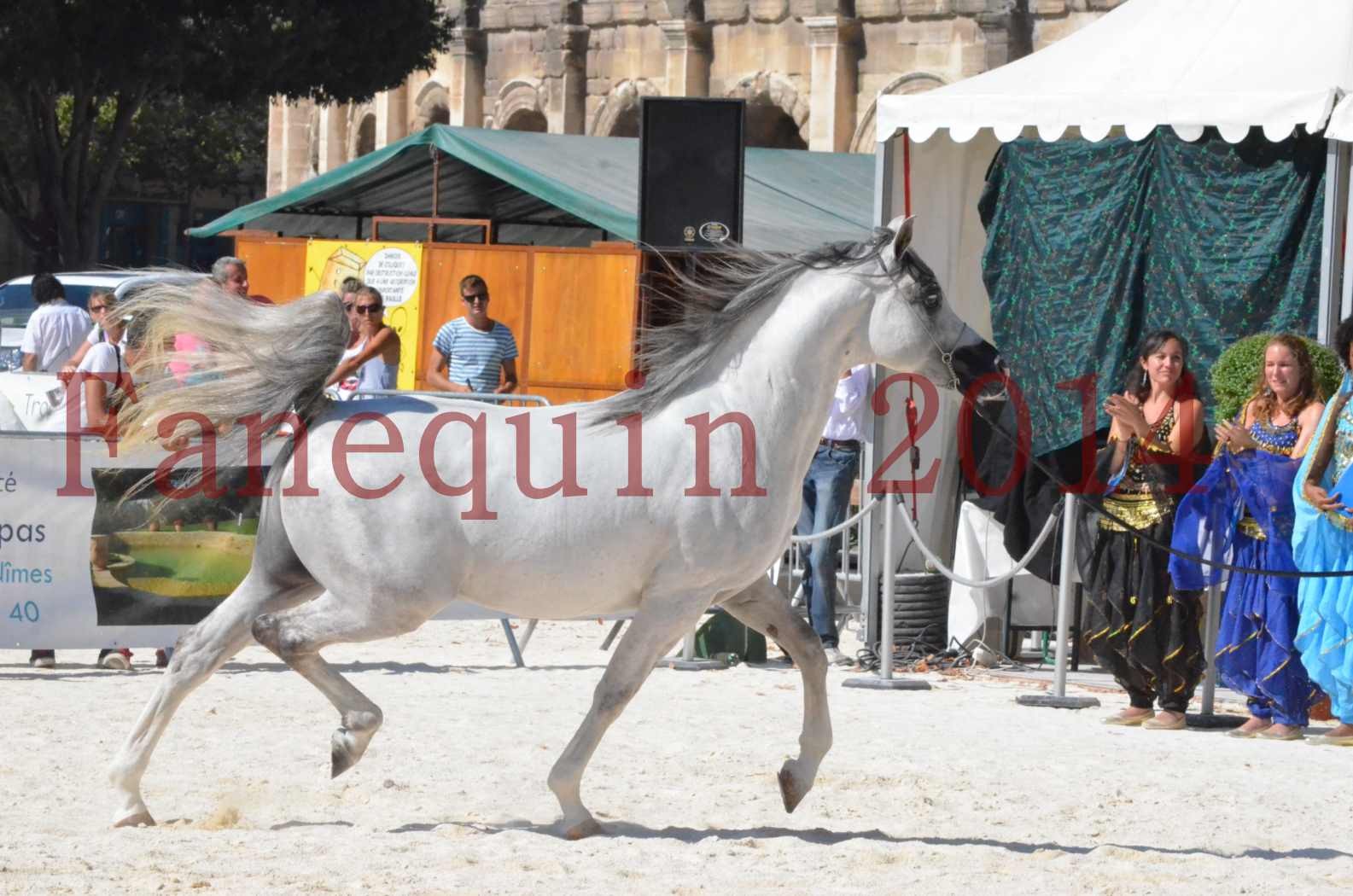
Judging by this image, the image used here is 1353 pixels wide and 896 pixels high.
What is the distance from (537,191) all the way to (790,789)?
12870 millimetres

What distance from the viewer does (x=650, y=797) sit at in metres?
7.04

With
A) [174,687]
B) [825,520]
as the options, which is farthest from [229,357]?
[825,520]

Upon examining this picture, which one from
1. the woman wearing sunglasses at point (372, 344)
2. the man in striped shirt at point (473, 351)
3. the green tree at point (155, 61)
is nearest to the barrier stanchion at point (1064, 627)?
the woman wearing sunglasses at point (372, 344)

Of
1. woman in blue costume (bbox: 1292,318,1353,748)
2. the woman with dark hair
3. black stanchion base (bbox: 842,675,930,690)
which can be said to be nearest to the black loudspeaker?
black stanchion base (bbox: 842,675,930,690)

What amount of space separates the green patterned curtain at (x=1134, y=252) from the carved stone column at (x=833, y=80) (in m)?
17.6

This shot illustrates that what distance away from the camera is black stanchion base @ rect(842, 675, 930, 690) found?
33.4ft

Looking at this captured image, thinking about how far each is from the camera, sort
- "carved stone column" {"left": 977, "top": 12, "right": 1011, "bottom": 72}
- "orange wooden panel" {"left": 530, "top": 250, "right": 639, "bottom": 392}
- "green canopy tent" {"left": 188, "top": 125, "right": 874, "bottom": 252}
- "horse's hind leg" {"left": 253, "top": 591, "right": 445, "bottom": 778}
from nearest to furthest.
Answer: "horse's hind leg" {"left": 253, "top": 591, "right": 445, "bottom": 778} < "orange wooden panel" {"left": 530, "top": 250, "right": 639, "bottom": 392} < "green canopy tent" {"left": 188, "top": 125, "right": 874, "bottom": 252} < "carved stone column" {"left": 977, "top": 12, "right": 1011, "bottom": 72}

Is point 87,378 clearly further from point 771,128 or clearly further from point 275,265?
point 771,128

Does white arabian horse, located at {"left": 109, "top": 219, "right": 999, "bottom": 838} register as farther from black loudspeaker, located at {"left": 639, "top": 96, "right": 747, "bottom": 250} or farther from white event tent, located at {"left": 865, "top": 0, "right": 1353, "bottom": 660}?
black loudspeaker, located at {"left": 639, "top": 96, "right": 747, "bottom": 250}

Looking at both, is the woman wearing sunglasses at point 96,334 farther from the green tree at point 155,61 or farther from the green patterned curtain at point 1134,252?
the green tree at point 155,61

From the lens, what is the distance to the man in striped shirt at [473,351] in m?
13.3

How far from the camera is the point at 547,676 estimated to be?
10.1 meters

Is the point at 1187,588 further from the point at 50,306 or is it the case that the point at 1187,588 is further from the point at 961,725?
the point at 50,306

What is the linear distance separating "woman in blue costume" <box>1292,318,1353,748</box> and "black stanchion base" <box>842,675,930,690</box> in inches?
84.8
